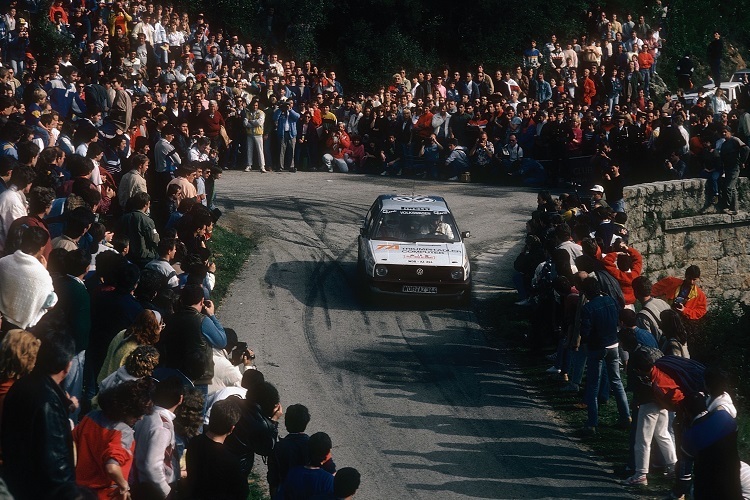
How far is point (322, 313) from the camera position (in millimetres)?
17281

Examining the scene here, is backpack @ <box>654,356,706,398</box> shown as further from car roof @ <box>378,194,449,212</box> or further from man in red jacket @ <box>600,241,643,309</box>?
car roof @ <box>378,194,449,212</box>

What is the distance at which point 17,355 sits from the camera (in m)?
6.82

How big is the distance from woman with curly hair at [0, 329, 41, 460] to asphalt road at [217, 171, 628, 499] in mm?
4659

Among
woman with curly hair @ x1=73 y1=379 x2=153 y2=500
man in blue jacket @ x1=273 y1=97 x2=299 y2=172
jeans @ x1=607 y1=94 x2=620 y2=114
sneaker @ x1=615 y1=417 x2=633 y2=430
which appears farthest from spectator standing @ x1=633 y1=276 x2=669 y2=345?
jeans @ x1=607 y1=94 x2=620 y2=114

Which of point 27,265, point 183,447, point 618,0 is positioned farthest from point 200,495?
point 618,0

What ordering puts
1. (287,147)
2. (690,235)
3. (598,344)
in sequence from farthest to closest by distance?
(287,147) < (690,235) < (598,344)

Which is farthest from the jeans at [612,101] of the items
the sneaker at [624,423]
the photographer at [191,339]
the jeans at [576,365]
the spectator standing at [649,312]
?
the photographer at [191,339]

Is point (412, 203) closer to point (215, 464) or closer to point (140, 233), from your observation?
point (140, 233)

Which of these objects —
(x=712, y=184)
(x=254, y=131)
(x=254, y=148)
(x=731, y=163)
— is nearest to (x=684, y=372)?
(x=731, y=163)

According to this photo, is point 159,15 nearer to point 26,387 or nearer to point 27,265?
point 27,265

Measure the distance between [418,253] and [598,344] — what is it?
18.3ft

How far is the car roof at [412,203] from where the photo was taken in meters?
18.9

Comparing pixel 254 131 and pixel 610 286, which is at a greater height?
pixel 254 131

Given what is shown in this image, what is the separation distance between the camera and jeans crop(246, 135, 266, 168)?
28062mm
